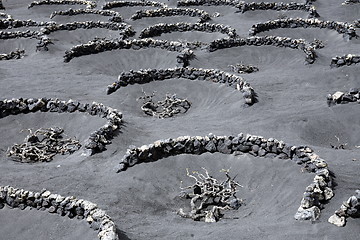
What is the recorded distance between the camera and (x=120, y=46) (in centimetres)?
2636

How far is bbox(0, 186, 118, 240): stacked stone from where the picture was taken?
1030 centimetres

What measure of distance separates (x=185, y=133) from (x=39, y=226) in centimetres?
635

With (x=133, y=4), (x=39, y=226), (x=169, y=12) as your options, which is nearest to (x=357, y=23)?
(x=169, y=12)

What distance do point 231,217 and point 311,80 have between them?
11189 millimetres

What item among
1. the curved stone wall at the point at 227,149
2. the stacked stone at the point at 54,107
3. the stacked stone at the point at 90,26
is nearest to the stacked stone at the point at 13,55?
the stacked stone at the point at 90,26

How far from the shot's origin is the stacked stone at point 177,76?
66.7 ft

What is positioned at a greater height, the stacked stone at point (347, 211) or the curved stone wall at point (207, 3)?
the stacked stone at point (347, 211)

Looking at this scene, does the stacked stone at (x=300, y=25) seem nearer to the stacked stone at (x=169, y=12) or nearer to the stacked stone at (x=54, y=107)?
the stacked stone at (x=169, y=12)

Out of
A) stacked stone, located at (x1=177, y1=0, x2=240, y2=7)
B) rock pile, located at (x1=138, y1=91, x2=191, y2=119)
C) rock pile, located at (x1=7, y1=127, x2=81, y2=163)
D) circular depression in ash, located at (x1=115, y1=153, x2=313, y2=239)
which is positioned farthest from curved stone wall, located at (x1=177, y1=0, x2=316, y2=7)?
circular depression in ash, located at (x1=115, y1=153, x2=313, y2=239)

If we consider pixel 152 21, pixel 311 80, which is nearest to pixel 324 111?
pixel 311 80

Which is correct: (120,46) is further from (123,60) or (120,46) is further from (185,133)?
(185,133)

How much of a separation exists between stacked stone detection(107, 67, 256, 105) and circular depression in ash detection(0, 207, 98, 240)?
9.39 metres

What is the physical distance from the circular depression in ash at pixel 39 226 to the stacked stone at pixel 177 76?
939cm

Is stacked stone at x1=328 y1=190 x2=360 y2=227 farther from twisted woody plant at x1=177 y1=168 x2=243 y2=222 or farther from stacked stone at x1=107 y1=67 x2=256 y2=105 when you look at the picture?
stacked stone at x1=107 y1=67 x2=256 y2=105
